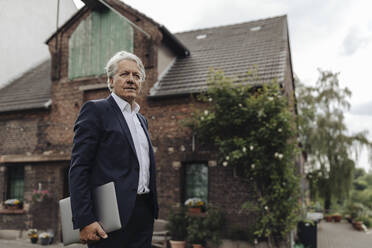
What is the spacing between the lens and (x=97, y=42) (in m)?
11.5

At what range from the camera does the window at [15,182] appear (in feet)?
39.1

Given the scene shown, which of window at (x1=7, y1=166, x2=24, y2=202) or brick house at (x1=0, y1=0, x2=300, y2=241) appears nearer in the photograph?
brick house at (x1=0, y1=0, x2=300, y2=241)

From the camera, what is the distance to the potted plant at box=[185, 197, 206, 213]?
938 centimetres

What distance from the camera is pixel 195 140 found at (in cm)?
967

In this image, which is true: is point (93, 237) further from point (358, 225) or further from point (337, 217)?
point (337, 217)

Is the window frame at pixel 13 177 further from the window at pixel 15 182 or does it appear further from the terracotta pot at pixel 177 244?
the terracotta pot at pixel 177 244

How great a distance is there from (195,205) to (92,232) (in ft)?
24.3

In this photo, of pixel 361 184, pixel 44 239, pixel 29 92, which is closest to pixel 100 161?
pixel 44 239

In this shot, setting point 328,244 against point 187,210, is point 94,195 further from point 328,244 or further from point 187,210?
point 328,244

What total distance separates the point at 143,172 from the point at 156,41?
8788 millimetres

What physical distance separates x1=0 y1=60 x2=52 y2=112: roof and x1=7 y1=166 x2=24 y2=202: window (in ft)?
6.79

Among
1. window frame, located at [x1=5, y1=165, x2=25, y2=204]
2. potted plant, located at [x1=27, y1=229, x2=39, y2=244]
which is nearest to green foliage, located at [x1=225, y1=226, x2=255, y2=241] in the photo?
potted plant, located at [x1=27, y1=229, x2=39, y2=244]

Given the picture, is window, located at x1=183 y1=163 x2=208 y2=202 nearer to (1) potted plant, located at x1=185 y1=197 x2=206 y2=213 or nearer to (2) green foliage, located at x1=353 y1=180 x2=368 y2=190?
(1) potted plant, located at x1=185 y1=197 x2=206 y2=213

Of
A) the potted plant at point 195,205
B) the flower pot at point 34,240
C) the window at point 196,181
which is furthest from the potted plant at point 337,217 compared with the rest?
the flower pot at point 34,240
